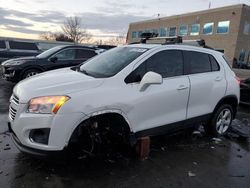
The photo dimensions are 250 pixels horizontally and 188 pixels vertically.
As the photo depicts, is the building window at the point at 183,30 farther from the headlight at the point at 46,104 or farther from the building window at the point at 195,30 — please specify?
the headlight at the point at 46,104

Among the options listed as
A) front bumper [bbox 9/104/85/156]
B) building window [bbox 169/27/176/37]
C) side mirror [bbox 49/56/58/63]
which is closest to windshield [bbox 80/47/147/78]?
front bumper [bbox 9/104/85/156]

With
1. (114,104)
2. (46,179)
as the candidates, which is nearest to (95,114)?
(114,104)

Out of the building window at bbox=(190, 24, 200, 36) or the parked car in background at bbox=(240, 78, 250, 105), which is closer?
the parked car in background at bbox=(240, 78, 250, 105)

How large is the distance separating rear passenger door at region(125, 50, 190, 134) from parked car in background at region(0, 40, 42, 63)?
12.9 m

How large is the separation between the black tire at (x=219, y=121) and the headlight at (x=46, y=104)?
322cm

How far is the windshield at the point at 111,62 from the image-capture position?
13.0 feet

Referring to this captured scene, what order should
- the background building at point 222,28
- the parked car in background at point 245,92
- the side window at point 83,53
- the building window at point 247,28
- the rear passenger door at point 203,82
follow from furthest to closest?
the building window at point 247,28, the background building at point 222,28, the side window at point 83,53, the parked car in background at point 245,92, the rear passenger door at point 203,82

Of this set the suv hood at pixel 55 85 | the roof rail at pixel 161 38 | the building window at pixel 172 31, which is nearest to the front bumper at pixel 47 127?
the suv hood at pixel 55 85

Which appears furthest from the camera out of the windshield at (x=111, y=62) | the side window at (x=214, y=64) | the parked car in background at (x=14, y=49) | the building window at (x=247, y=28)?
the building window at (x=247, y=28)

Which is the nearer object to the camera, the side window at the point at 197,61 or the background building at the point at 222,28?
the side window at the point at 197,61

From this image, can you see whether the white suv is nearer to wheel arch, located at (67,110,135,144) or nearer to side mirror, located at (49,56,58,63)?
wheel arch, located at (67,110,135,144)

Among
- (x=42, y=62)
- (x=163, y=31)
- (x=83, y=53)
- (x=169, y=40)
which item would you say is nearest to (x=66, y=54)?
(x=83, y=53)

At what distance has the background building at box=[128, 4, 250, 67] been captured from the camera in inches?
1293

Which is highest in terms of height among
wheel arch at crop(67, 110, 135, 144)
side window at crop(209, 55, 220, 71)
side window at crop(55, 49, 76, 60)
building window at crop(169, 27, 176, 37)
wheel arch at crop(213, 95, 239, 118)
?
building window at crop(169, 27, 176, 37)
